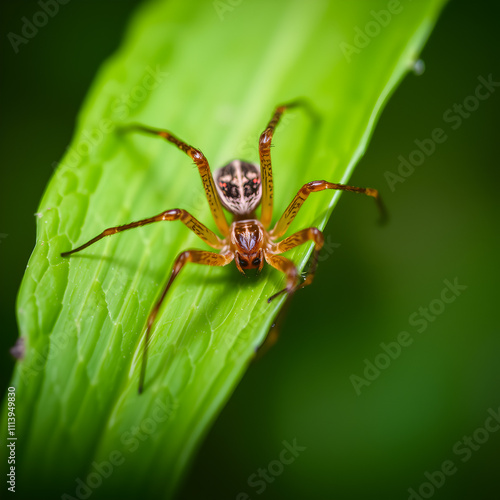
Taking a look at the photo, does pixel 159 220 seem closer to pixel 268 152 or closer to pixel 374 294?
pixel 268 152

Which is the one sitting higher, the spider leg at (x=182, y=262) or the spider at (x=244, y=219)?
the spider at (x=244, y=219)

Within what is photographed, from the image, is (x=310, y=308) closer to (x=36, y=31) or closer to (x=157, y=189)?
(x=157, y=189)

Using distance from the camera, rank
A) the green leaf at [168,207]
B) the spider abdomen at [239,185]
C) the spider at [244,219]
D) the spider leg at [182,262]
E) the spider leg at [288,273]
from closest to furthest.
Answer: the green leaf at [168,207], the spider leg at [182,262], the spider leg at [288,273], the spider at [244,219], the spider abdomen at [239,185]

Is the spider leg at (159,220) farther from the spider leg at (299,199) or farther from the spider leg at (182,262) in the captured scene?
the spider leg at (299,199)

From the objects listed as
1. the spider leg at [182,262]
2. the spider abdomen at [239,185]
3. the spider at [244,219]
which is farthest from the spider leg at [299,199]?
the spider leg at [182,262]

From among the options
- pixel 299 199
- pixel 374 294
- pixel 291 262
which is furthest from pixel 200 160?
pixel 374 294

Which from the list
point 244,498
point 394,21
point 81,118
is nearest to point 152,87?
point 81,118
